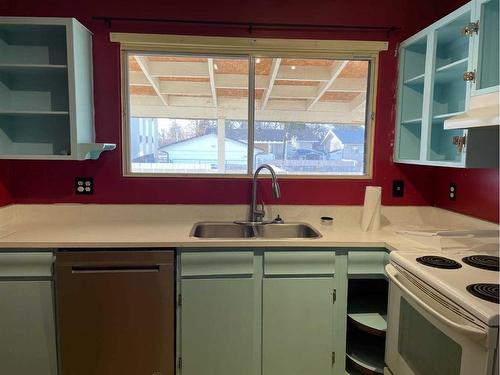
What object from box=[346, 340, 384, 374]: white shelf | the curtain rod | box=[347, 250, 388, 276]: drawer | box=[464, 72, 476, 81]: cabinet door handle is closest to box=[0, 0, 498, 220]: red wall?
the curtain rod

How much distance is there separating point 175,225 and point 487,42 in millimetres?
1957

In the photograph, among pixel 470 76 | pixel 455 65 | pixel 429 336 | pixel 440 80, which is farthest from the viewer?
pixel 440 80

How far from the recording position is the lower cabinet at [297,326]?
200cm

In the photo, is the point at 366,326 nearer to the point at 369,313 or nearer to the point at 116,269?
the point at 369,313

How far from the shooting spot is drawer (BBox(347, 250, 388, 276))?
2.02m

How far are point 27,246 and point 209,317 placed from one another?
3.40 feet

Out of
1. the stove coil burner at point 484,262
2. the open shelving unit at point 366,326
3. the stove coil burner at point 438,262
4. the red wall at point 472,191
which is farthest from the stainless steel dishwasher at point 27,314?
the red wall at point 472,191

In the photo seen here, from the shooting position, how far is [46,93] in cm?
233

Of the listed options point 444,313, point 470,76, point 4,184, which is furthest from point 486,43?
point 4,184

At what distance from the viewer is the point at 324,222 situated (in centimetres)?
240

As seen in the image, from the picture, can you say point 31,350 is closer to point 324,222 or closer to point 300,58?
point 324,222

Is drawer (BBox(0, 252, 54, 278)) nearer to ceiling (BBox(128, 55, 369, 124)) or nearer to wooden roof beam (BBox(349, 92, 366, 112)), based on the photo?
ceiling (BBox(128, 55, 369, 124))

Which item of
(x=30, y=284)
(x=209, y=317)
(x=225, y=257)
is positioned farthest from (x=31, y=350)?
(x=225, y=257)

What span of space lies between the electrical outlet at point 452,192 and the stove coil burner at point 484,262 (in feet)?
2.52
